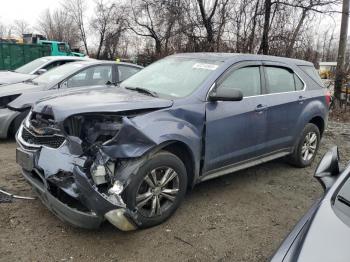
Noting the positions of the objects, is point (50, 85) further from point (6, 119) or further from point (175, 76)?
point (175, 76)

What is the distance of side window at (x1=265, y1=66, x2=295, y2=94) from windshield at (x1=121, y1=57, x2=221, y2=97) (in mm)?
966

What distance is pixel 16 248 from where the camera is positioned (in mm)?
3334

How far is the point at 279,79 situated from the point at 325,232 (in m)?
3.62

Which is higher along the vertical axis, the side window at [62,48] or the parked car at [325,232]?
the side window at [62,48]

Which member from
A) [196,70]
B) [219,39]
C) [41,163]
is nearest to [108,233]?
[41,163]

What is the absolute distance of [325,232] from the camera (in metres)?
2.01

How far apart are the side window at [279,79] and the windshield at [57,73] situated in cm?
379

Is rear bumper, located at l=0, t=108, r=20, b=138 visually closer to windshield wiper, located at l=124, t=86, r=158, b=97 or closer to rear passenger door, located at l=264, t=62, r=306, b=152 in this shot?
windshield wiper, located at l=124, t=86, r=158, b=97

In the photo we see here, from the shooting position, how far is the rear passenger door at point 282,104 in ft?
16.5

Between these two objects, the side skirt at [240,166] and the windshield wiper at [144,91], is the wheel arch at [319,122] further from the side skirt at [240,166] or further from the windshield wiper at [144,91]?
the windshield wiper at [144,91]

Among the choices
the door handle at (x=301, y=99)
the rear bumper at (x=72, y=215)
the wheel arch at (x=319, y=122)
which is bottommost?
the rear bumper at (x=72, y=215)

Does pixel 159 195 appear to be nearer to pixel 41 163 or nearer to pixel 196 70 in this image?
pixel 41 163

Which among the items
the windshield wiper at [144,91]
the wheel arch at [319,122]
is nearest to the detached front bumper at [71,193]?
the windshield wiper at [144,91]

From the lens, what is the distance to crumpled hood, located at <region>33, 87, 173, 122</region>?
3.46 meters
